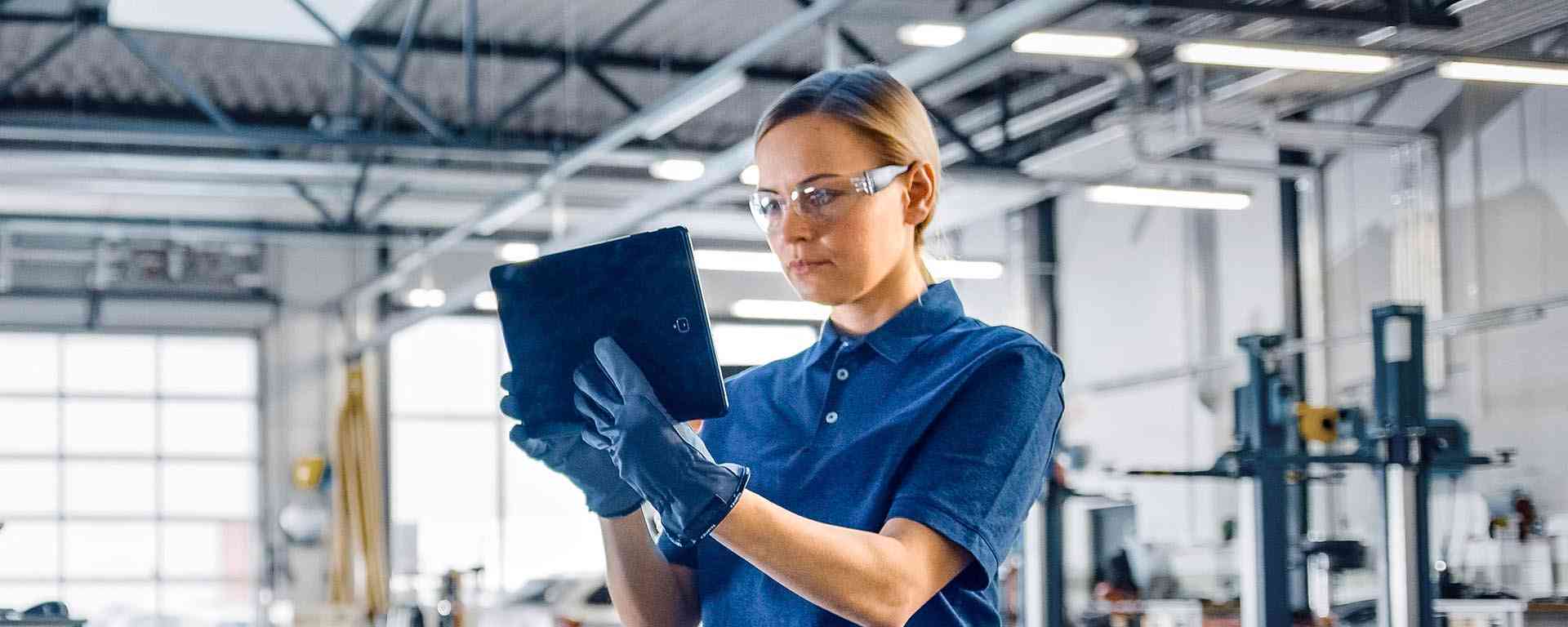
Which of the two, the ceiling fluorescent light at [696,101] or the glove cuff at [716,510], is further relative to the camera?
the ceiling fluorescent light at [696,101]

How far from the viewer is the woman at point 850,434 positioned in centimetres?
102

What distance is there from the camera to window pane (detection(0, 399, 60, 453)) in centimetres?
1383

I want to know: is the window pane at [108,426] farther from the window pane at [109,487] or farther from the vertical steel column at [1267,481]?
the vertical steel column at [1267,481]

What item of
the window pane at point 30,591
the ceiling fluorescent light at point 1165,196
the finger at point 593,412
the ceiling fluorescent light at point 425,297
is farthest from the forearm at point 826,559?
the window pane at point 30,591

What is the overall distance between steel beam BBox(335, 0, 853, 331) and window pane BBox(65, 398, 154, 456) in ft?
5.96

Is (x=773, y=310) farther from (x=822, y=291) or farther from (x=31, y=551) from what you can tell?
(x=822, y=291)

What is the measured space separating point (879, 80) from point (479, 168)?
12194mm

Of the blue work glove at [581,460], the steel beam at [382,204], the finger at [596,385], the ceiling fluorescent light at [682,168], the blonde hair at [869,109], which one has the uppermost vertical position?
the steel beam at [382,204]

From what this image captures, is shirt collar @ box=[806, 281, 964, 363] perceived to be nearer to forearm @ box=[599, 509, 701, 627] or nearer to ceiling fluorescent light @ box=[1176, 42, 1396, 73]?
forearm @ box=[599, 509, 701, 627]

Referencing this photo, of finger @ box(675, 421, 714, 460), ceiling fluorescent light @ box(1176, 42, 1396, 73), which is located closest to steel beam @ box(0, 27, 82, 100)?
ceiling fluorescent light @ box(1176, 42, 1396, 73)

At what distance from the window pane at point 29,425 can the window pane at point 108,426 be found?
106 mm

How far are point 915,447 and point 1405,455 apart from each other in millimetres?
5275

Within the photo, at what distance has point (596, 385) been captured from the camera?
1.06 meters

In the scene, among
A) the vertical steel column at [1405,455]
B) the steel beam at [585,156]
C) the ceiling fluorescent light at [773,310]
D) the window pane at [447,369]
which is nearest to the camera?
the vertical steel column at [1405,455]
